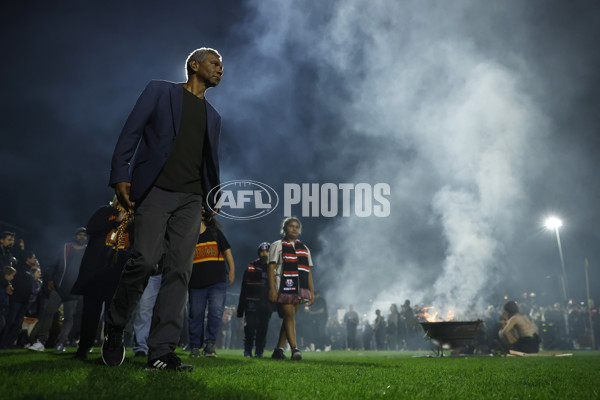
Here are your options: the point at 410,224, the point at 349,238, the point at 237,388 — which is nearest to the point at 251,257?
the point at 349,238

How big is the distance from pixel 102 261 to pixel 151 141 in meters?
Result: 2.18

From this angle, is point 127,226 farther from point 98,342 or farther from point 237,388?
point 98,342

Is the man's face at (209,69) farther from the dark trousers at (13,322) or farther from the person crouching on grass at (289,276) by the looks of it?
the dark trousers at (13,322)

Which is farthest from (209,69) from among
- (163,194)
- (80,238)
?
(80,238)

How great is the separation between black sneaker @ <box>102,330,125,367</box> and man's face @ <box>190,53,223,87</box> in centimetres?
217

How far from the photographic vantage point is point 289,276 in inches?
270

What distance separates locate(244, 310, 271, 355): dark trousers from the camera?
852 cm

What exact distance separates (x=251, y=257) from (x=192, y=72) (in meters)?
37.8

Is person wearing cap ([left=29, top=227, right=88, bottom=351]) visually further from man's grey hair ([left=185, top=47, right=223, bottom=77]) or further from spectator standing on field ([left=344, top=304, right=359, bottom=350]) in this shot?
spectator standing on field ([left=344, top=304, right=359, bottom=350])

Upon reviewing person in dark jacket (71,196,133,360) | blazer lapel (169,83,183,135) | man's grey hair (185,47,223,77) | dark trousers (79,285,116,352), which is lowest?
dark trousers (79,285,116,352)

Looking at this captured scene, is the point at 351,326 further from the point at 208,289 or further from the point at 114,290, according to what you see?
the point at 114,290

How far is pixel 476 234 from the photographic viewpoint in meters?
39.7

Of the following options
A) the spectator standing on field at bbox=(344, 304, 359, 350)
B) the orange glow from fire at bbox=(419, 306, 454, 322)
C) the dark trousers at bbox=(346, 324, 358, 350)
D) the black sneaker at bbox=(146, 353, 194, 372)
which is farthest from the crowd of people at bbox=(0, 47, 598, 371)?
the dark trousers at bbox=(346, 324, 358, 350)

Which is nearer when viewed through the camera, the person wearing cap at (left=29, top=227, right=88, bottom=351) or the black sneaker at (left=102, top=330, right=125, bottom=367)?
the black sneaker at (left=102, top=330, right=125, bottom=367)
